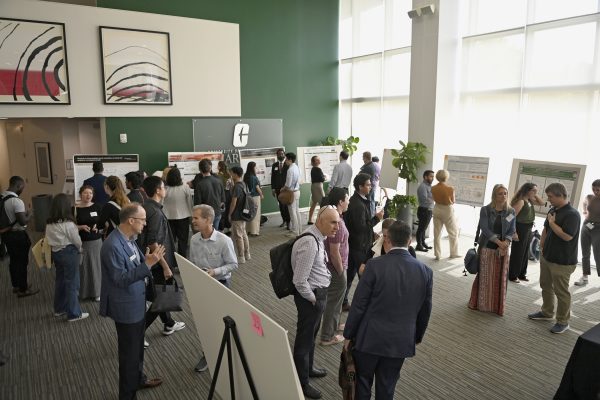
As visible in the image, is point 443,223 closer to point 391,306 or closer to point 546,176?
point 546,176

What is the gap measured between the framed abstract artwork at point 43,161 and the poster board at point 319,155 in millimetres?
5280

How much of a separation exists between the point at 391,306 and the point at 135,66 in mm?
6956

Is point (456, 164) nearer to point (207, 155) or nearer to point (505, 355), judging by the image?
point (505, 355)

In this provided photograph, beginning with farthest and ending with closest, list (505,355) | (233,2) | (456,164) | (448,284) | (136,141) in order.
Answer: (233,2) → (136,141) → (456,164) → (448,284) → (505,355)

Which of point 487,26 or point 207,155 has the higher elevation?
point 487,26

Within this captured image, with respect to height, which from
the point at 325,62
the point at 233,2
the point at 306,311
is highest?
the point at 233,2

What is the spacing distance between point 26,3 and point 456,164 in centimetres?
725

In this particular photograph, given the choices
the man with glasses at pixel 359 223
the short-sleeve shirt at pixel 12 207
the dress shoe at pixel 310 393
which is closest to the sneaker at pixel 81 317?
the short-sleeve shirt at pixel 12 207

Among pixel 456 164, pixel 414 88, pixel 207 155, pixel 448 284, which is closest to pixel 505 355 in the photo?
pixel 448 284

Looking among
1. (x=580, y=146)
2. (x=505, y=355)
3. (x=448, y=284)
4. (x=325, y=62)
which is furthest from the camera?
(x=325, y=62)

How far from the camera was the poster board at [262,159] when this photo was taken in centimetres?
913

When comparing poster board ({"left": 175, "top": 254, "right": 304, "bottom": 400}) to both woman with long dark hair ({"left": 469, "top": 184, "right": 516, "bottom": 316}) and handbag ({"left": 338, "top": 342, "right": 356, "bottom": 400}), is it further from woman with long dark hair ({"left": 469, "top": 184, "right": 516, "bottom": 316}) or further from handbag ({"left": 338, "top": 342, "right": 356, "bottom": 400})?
woman with long dark hair ({"left": 469, "top": 184, "right": 516, "bottom": 316})

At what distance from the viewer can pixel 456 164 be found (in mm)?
7176

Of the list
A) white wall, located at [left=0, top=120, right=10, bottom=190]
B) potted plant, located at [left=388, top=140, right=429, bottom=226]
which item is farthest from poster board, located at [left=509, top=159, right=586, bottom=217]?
white wall, located at [left=0, top=120, right=10, bottom=190]
